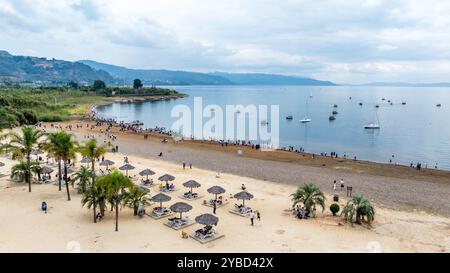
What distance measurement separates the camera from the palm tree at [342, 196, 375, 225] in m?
24.2

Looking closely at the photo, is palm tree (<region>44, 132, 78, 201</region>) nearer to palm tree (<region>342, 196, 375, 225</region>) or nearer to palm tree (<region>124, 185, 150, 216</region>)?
palm tree (<region>124, 185, 150, 216</region>)

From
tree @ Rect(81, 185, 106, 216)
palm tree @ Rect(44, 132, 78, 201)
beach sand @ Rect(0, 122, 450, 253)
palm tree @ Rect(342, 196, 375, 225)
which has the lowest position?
beach sand @ Rect(0, 122, 450, 253)

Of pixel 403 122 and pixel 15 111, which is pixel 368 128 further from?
pixel 15 111

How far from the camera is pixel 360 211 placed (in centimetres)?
2438

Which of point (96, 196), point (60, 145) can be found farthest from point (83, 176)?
point (96, 196)

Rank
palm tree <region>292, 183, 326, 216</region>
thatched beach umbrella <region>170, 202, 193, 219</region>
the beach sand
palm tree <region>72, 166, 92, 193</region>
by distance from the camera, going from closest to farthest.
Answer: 1. the beach sand
2. thatched beach umbrella <region>170, 202, 193, 219</region>
3. palm tree <region>292, 183, 326, 216</region>
4. palm tree <region>72, 166, 92, 193</region>

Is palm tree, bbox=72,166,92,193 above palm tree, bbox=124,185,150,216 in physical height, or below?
above

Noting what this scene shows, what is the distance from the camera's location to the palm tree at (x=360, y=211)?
24.2 meters

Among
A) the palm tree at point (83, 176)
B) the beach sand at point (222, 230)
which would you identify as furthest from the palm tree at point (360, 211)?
the palm tree at point (83, 176)

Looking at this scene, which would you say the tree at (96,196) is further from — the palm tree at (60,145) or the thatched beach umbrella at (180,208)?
the palm tree at (60,145)

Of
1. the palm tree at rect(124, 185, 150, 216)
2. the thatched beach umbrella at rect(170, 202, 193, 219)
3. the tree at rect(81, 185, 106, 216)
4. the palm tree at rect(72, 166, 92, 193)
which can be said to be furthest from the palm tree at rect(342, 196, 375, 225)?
the palm tree at rect(72, 166, 92, 193)

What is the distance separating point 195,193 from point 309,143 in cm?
5011

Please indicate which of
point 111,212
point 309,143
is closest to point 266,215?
point 111,212

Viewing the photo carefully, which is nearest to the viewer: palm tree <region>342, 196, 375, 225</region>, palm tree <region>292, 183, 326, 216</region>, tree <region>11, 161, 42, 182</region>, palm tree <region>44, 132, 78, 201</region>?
palm tree <region>342, 196, 375, 225</region>
